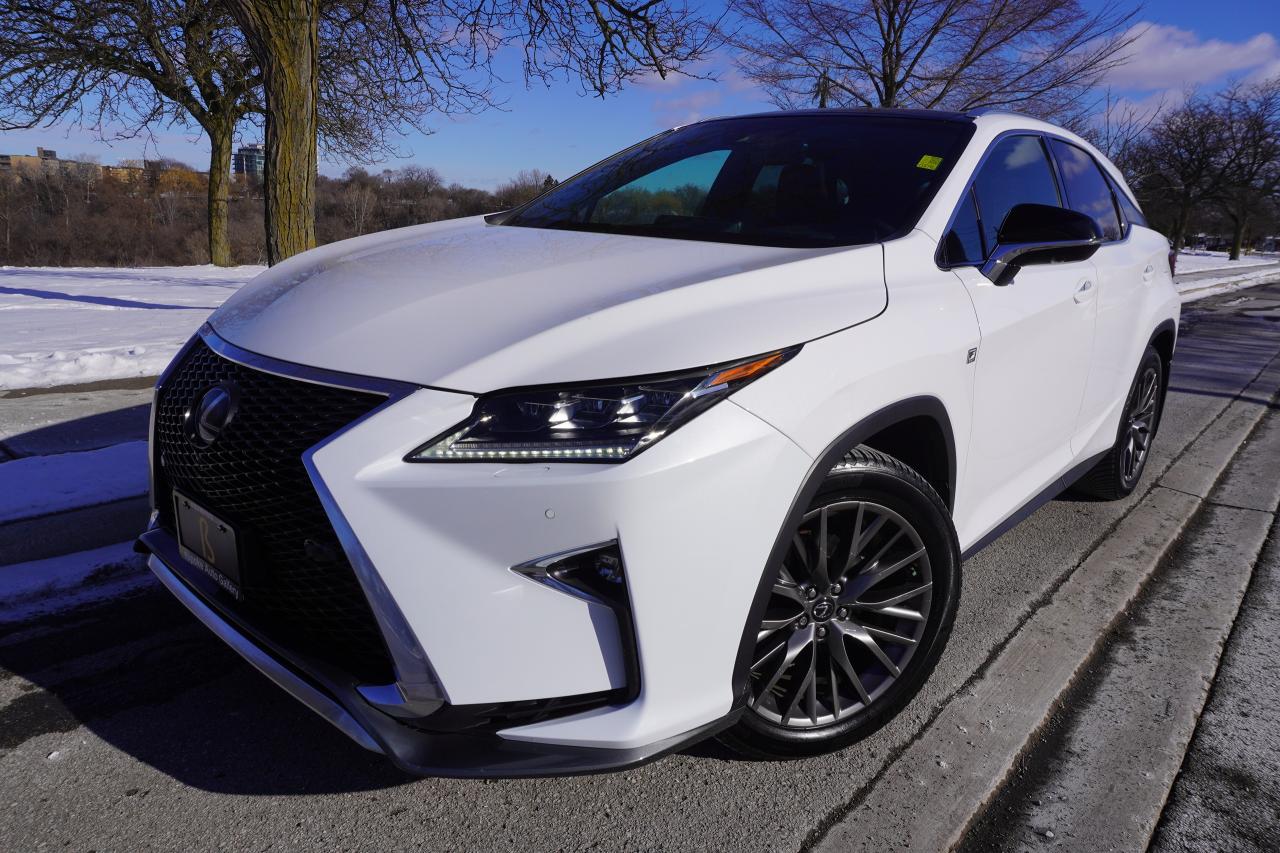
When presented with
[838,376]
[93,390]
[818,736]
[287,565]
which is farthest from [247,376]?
[93,390]

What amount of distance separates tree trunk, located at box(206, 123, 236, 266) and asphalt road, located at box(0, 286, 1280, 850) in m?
20.2

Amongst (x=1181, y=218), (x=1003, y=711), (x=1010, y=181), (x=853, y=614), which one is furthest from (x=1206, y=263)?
(x=853, y=614)

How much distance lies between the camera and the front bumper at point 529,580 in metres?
1.66

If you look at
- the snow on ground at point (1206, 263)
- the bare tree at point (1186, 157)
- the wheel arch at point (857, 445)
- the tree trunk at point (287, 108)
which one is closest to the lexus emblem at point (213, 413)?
the wheel arch at point (857, 445)

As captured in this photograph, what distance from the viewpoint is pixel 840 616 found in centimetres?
224

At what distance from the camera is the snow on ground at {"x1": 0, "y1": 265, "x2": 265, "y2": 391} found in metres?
5.88

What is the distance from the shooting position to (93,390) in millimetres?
5480

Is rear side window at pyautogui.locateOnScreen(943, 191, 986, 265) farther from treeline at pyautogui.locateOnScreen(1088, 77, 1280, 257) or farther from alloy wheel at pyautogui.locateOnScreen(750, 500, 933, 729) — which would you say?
treeline at pyautogui.locateOnScreen(1088, 77, 1280, 257)

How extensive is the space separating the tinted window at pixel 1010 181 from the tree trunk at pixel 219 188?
20.6 metres

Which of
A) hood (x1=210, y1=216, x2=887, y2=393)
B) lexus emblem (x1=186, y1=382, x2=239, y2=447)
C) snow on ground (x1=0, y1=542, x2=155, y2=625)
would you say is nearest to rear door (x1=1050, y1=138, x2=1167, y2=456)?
hood (x1=210, y1=216, x2=887, y2=393)

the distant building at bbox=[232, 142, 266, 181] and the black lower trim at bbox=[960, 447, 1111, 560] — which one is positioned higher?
the distant building at bbox=[232, 142, 266, 181]

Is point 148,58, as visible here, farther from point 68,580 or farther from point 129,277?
point 68,580

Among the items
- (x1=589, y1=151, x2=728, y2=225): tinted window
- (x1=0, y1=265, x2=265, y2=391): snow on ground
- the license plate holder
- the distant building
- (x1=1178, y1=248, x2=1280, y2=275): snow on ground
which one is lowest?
the license plate holder

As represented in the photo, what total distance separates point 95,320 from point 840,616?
8.84m
